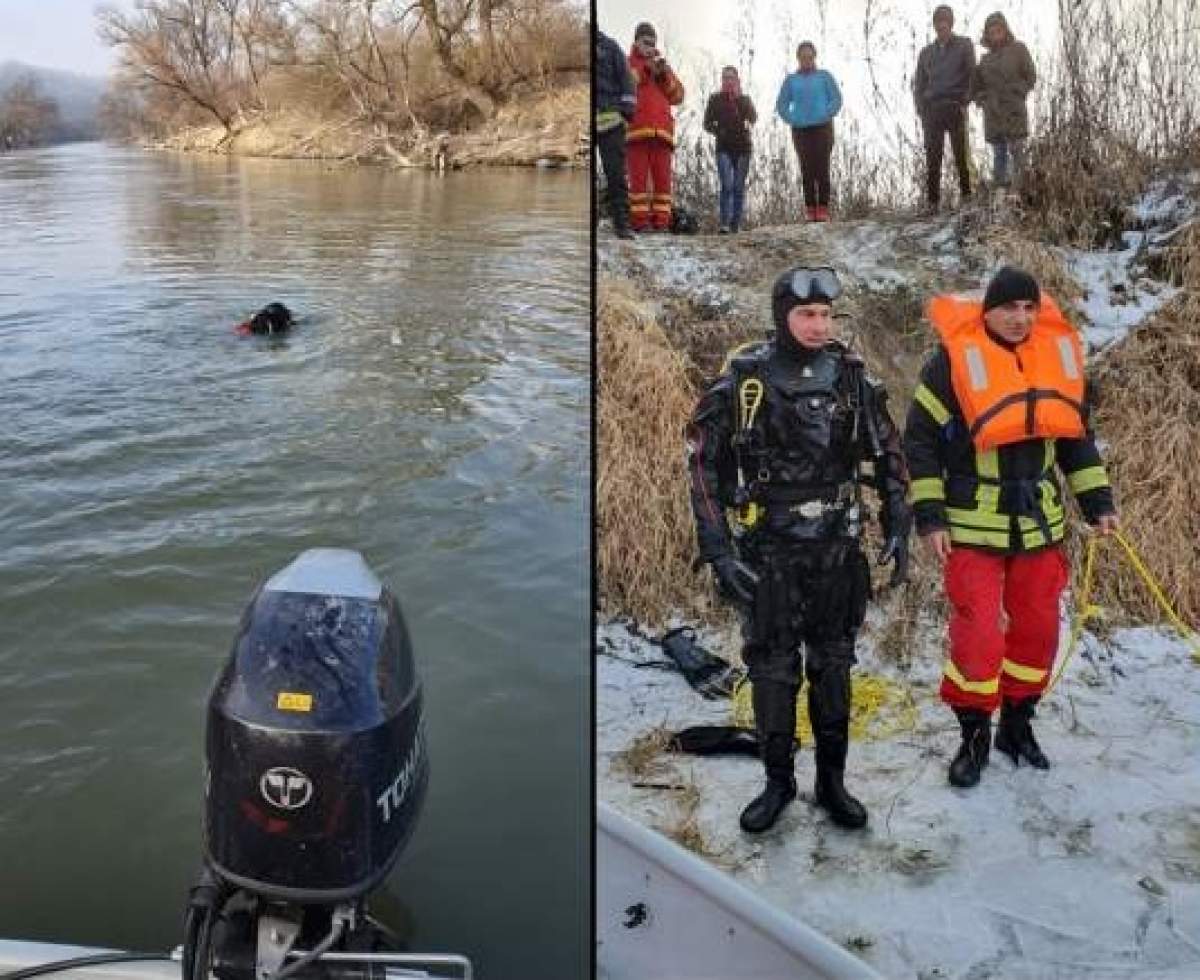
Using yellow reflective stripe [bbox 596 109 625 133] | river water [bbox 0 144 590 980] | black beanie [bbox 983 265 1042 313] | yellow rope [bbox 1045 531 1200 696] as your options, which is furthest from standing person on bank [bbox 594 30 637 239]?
river water [bbox 0 144 590 980]

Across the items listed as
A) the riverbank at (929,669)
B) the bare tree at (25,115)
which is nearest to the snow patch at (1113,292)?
the riverbank at (929,669)

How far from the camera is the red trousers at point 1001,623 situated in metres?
1.92

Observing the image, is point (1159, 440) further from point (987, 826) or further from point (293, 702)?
point (293, 702)

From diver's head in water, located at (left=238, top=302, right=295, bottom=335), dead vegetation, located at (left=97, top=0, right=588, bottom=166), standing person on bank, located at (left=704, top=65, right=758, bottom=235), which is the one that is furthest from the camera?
dead vegetation, located at (left=97, top=0, right=588, bottom=166)

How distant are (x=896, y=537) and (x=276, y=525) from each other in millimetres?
3250

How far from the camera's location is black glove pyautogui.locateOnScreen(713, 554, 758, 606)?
1.95m

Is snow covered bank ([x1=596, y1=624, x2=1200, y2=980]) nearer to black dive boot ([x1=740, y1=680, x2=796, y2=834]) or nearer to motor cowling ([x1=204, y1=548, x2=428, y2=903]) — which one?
black dive boot ([x1=740, y1=680, x2=796, y2=834])

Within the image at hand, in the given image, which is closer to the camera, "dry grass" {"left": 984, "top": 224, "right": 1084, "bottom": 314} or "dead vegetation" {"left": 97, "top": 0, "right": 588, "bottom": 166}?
"dry grass" {"left": 984, "top": 224, "right": 1084, "bottom": 314}

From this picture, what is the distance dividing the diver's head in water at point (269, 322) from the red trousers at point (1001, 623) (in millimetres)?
5395

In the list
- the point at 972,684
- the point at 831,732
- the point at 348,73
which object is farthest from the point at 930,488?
the point at 348,73

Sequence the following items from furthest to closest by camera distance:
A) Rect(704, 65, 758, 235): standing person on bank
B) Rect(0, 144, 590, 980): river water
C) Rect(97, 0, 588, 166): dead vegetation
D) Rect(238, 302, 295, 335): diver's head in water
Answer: Rect(97, 0, 588, 166): dead vegetation < Rect(238, 302, 295, 335): diver's head in water < Rect(0, 144, 590, 980): river water < Rect(704, 65, 758, 235): standing person on bank

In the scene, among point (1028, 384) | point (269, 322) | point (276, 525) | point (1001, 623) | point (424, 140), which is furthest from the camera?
point (424, 140)

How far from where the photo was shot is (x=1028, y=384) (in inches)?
72.5

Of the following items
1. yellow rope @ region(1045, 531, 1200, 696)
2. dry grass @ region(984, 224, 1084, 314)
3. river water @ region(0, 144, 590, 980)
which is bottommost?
river water @ region(0, 144, 590, 980)
